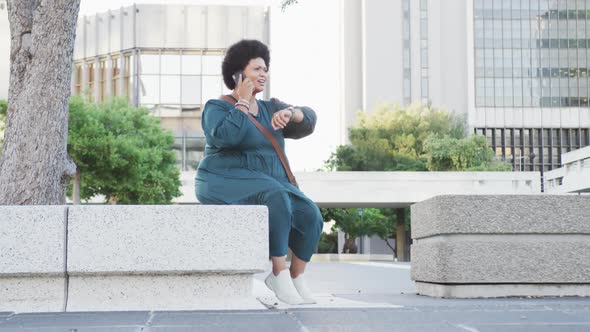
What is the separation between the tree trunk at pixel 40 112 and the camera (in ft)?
20.4

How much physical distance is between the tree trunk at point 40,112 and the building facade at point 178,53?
49.6 m

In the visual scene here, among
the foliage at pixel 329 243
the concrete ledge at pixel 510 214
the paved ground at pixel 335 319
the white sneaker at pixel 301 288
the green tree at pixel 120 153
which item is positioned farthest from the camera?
the foliage at pixel 329 243

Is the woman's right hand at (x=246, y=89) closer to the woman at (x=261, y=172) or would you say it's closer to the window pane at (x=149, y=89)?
the woman at (x=261, y=172)

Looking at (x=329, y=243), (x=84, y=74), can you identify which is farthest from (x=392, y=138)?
(x=84, y=74)

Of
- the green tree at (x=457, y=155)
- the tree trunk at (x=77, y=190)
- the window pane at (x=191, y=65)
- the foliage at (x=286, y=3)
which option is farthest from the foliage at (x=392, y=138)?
the foliage at (x=286, y=3)

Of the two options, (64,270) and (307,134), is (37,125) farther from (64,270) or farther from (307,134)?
(307,134)

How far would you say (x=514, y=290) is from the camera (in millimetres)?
6754

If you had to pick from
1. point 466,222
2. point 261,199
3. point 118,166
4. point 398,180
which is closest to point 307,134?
point 261,199

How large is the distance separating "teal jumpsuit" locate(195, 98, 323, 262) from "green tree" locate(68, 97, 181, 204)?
27.9 meters

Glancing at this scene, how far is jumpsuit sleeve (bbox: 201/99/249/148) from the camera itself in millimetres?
5625

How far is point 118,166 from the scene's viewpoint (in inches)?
1323

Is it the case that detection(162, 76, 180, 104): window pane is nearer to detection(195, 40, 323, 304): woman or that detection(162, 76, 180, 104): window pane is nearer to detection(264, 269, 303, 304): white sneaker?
detection(195, 40, 323, 304): woman

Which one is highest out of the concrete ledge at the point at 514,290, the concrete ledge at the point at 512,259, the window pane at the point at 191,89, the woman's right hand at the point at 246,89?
the window pane at the point at 191,89

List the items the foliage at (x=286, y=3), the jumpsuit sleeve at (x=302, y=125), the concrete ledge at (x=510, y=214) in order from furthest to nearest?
the foliage at (x=286, y=3) → the concrete ledge at (x=510, y=214) → the jumpsuit sleeve at (x=302, y=125)
